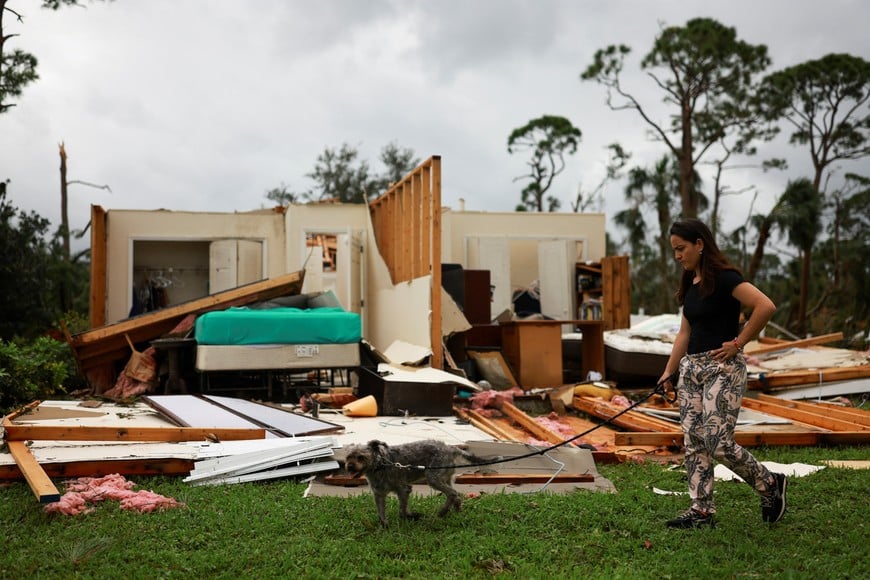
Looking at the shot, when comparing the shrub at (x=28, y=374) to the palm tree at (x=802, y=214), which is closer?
the shrub at (x=28, y=374)

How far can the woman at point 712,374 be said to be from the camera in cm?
402

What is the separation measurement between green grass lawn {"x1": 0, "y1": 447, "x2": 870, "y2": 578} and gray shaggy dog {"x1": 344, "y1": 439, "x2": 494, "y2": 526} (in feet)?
0.45

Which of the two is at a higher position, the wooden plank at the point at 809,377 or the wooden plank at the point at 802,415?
the wooden plank at the point at 809,377

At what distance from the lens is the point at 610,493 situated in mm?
4992

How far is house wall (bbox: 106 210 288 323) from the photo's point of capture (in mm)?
15047

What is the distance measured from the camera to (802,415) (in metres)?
8.05

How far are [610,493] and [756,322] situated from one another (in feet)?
5.52

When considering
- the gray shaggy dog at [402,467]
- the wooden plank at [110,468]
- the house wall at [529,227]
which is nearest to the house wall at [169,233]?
the house wall at [529,227]

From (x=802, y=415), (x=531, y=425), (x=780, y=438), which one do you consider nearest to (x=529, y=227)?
(x=802, y=415)

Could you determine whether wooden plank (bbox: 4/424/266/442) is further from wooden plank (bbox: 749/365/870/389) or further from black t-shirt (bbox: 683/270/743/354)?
wooden plank (bbox: 749/365/870/389)

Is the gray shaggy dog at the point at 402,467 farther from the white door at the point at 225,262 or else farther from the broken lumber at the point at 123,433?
the white door at the point at 225,262

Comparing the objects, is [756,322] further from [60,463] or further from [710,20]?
[710,20]

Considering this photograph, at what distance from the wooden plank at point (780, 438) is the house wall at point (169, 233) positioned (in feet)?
35.7

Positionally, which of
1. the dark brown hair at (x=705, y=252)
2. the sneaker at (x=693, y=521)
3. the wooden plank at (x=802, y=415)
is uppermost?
the dark brown hair at (x=705, y=252)
